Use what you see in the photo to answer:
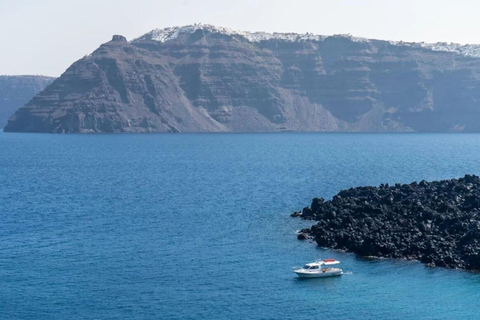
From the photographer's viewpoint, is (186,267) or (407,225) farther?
(407,225)

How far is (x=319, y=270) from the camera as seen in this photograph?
7550 cm

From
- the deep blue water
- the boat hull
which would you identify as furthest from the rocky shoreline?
the boat hull

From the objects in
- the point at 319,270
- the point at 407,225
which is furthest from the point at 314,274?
the point at 407,225

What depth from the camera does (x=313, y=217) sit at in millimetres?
107438

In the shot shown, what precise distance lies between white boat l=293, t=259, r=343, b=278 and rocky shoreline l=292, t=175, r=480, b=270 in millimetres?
8636

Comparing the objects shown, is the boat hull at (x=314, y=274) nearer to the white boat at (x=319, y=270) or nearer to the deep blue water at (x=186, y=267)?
the white boat at (x=319, y=270)

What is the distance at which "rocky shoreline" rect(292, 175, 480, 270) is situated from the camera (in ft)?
271

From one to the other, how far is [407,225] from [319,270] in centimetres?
2058

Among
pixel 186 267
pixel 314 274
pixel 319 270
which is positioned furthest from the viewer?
pixel 186 267

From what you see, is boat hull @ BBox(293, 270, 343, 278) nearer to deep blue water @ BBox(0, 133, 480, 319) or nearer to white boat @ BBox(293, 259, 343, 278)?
white boat @ BBox(293, 259, 343, 278)

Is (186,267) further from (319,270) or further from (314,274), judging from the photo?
(319,270)

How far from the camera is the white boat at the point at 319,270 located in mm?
75125

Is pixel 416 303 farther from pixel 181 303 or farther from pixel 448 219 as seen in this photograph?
pixel 448 219

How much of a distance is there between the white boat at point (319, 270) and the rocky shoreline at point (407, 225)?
8636 mm
